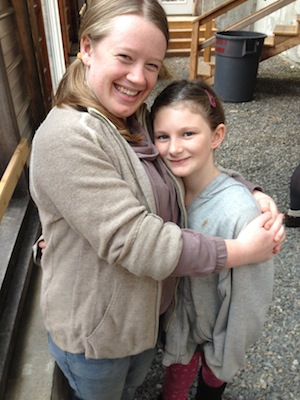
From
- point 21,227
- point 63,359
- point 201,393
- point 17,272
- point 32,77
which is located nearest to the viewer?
point 63,359

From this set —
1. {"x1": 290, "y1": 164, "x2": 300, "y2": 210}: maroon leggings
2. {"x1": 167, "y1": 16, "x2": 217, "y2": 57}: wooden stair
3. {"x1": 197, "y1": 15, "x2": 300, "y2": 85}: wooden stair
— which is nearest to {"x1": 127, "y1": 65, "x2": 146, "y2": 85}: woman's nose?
{"x1": 290, "y1": 164, "x2": 300, "y2": 210}: maroon leggings

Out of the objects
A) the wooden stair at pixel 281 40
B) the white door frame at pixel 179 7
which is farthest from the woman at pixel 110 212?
the white door frame at pixel 179 7

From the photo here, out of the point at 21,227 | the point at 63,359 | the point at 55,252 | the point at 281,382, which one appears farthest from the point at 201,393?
the point at 21,227

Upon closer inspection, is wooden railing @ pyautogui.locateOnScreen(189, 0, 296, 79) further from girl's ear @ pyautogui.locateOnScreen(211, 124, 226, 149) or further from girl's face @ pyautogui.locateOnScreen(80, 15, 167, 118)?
girl's face @ pyautogui.locateOnScreen(80, 15, 167, 118)

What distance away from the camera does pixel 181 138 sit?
1.10m

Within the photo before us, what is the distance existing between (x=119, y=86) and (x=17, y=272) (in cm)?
111

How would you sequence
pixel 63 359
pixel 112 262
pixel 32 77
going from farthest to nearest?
pixel 32 77, pixel 63 359, pixel 112 262

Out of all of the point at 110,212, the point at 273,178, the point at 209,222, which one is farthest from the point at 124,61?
the point at 273,178

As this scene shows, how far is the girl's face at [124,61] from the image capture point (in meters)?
0.91

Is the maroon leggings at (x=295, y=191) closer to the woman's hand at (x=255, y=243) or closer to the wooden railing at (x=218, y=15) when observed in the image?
the woman's hand at (x=255, y=243)

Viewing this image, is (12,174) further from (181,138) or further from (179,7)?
(179,7)

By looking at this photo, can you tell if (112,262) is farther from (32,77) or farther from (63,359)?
(32,77)

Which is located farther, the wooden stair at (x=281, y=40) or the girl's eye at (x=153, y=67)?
the wooden stair at (x=281, y=40)

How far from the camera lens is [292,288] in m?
2.37
